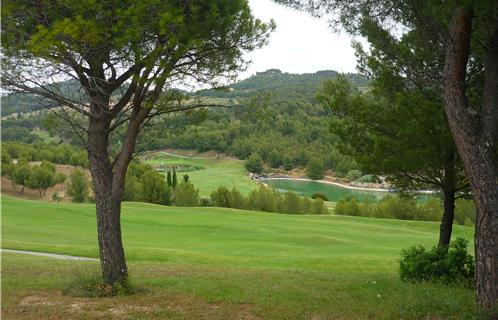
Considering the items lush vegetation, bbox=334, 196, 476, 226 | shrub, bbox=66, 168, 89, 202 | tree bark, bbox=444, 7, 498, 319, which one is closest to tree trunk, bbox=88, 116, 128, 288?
tree bark, bbox=444, 7, 498, 319

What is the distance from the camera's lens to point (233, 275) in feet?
38.3

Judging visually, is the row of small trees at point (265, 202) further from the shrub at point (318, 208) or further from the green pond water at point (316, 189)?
the green pond water at point (316, 189)

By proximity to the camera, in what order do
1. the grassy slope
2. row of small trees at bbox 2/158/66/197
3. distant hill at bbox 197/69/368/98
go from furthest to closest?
1. row of small trees at bbox 2/158/66/197
2. the grassy slope
3. distant hill at bbox 197/69/368/98

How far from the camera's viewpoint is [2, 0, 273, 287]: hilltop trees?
756 cm

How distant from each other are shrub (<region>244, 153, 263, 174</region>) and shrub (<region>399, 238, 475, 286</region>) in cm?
9434

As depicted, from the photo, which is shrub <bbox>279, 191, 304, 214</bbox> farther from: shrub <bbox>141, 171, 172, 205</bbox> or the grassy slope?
the grassy slope

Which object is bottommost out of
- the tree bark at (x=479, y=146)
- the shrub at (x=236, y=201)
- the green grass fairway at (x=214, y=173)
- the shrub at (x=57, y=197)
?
the shrub at (x=57, y=197)

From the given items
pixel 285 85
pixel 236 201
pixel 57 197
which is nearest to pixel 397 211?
pixel 236 201

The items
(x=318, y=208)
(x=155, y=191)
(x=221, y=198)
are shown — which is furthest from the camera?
(x=155, y=191)

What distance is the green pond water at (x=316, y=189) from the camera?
8381 cm

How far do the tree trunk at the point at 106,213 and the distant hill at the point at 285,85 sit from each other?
2.50 metres

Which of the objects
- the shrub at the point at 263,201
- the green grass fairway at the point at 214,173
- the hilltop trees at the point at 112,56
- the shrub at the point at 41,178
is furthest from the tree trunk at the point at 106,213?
the green grass fairway at the point at 214,173

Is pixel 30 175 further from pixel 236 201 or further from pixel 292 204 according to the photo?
pixel 292 204

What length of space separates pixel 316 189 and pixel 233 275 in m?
80.1
